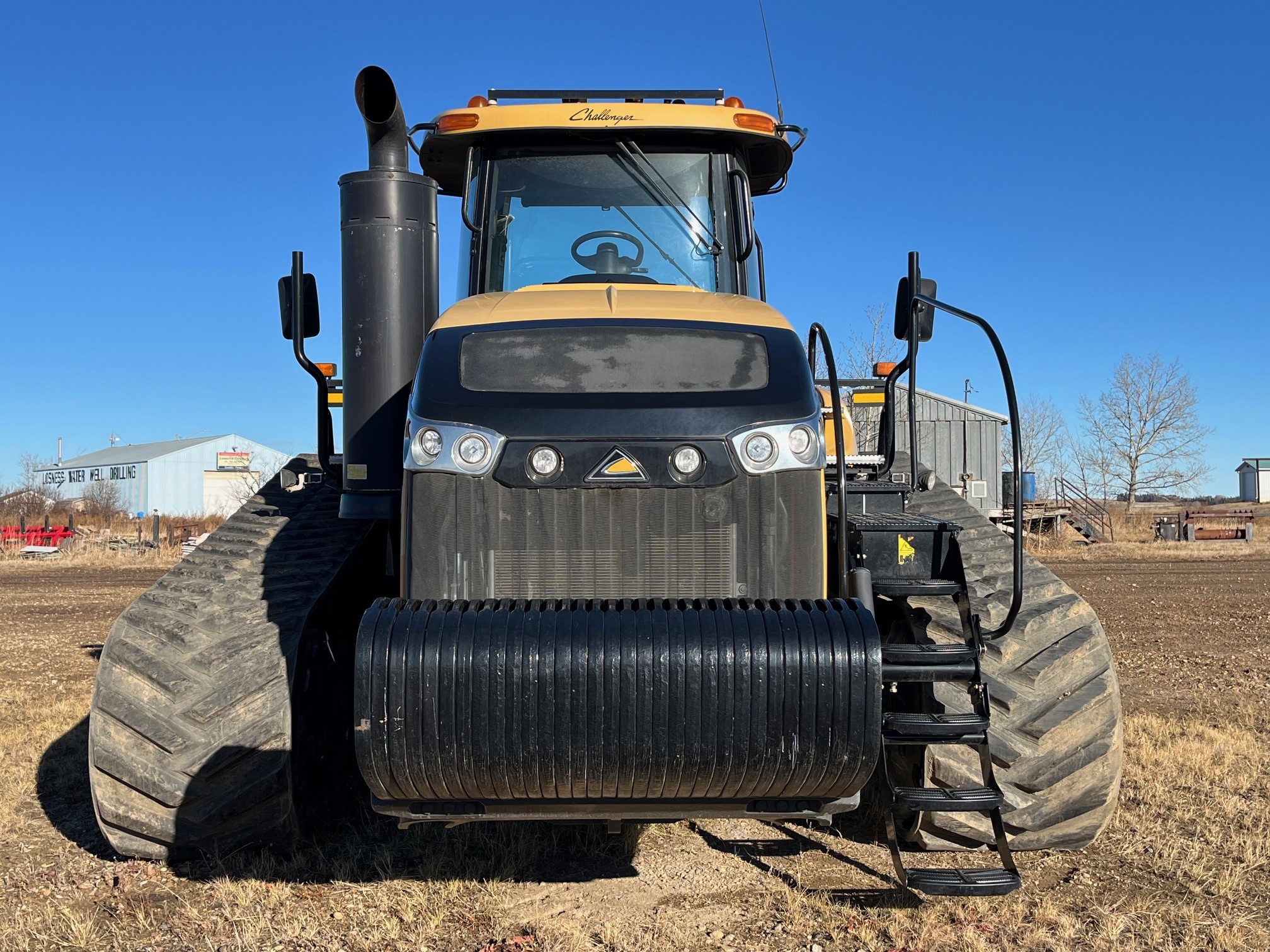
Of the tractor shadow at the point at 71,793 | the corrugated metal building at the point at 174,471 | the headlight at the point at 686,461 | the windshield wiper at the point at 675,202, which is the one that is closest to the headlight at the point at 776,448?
the headlight at the point at 686,461

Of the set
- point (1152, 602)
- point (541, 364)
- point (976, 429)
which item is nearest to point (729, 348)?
point (541, 364)

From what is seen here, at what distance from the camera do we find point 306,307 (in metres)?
4.70

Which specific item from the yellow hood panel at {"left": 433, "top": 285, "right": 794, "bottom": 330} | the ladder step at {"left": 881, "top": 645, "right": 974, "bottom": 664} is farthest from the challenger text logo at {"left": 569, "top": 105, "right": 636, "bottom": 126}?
the ladder step at {"left": 881, "top": 645, "right": 974, "bottom": 664}

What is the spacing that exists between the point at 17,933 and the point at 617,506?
249 cm

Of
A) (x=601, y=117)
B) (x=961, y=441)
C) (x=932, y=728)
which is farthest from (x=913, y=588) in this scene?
(x=961, y=441)

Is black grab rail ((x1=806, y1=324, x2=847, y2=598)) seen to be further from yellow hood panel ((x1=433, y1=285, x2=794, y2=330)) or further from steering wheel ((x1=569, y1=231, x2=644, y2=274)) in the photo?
steering wheel ((x1=569, y1=231, x2=644, y2=274))

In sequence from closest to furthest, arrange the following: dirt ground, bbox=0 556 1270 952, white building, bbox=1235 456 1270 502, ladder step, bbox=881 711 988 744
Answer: ladder step, bbox=881 711 988 744, dirt ground, bbox=0 556 1270 952, white building, bbox=1235 456 1270 502

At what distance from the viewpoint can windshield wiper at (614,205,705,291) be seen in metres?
5.22

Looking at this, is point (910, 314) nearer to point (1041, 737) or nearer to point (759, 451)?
point (759, 451)

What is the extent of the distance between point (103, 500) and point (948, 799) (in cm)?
7859

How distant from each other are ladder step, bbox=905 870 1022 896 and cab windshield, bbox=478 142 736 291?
271 centimetres

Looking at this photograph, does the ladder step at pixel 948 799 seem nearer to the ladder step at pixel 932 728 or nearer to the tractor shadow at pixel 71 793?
the ladder step at pixel 932 728

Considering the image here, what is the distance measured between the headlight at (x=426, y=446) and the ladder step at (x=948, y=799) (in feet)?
6.21

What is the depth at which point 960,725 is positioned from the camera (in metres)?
3.65
